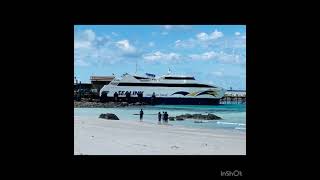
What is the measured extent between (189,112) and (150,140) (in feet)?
0.83

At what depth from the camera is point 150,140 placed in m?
2.53

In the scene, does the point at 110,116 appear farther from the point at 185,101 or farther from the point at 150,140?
the point at 185,101

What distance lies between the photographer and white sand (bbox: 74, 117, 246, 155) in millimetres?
2516

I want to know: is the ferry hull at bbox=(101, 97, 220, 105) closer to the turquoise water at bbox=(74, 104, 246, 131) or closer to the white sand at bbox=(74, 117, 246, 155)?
the turquoise water at bbox=(74, 104, 246, 131)

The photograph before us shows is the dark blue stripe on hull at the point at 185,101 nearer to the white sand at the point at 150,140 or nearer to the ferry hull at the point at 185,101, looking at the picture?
the ferry hull at the point at 185,101

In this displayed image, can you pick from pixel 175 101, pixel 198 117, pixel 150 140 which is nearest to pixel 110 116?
pixel 150 140

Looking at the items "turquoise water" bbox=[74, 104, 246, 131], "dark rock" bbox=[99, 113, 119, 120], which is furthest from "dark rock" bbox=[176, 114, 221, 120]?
"dark rock" bbox=[99, 113, 119, 120]

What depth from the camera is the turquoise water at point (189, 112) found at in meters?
2.52

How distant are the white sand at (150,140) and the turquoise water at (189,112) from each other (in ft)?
0.09

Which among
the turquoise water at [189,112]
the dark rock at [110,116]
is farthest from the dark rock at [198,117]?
the dark rock at [110,116]
